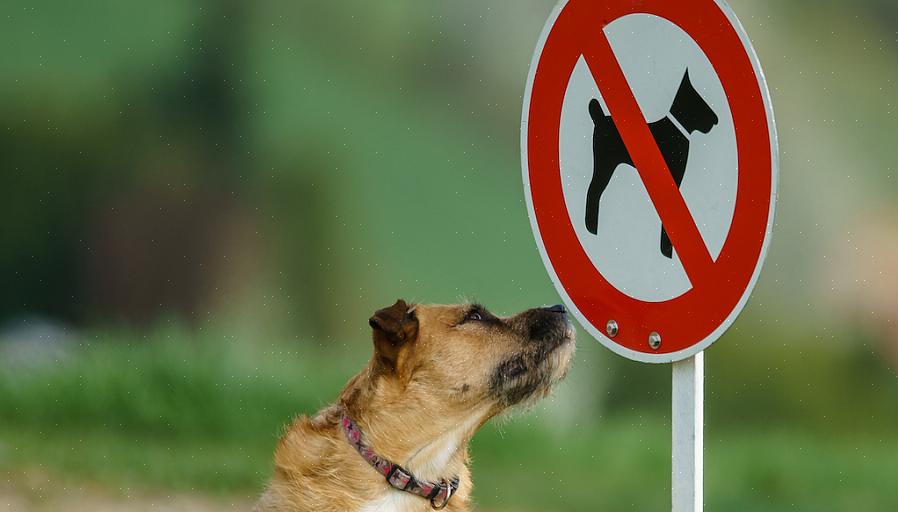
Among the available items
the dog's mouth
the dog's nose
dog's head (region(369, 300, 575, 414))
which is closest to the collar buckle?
dog's head (region(369, 300, 575, 414))

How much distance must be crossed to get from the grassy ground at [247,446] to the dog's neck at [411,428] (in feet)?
6.22

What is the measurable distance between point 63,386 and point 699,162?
165 inches

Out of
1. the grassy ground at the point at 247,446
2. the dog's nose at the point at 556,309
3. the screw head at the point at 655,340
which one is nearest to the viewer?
the screw head at the point at 655,340

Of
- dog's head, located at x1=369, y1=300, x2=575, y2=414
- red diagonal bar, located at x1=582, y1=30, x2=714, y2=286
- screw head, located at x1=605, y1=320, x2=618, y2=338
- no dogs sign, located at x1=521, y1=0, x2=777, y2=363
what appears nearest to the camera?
no dogs sign, located at x1=521, y1=0, x2=777, y2=363

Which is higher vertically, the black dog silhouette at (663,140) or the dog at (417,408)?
the black dog silhouette at (663,140)

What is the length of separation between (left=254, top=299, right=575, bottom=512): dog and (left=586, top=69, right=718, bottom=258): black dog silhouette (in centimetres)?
109

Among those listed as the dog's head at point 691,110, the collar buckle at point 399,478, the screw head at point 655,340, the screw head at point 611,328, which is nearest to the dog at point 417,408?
the collar buckle at point 399,478

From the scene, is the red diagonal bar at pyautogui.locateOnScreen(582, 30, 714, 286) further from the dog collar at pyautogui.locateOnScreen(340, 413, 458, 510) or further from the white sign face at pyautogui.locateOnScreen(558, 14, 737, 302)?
the dog collar at pyautogui.locateOnScreen(340, 413, 458, 510)

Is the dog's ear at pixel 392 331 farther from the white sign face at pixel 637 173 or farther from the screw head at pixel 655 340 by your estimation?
the screw head at pixel 655 340

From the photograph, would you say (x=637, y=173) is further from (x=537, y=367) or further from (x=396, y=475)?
(x=396, y=475)

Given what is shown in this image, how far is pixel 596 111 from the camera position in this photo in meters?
2.90

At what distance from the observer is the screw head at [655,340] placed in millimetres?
2738

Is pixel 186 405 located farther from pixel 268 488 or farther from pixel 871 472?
pixel 871 472

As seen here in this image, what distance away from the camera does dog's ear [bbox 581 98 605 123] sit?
288 centimetres
